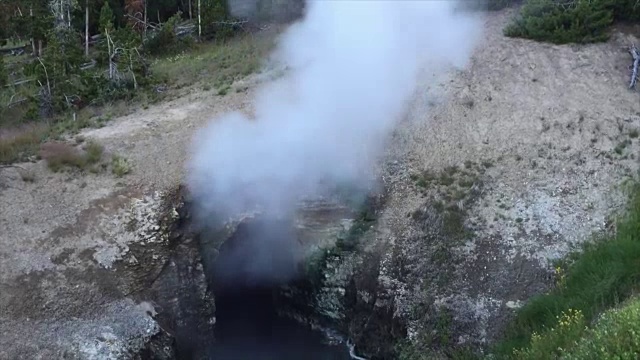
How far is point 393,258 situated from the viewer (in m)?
14.0

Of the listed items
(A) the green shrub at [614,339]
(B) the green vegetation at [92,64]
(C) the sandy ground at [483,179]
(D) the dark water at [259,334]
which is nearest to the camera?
(A) the green shrub at [614,339]

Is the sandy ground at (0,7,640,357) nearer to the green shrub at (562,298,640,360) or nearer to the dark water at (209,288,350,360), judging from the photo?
the dark water at (209,288,350,360)

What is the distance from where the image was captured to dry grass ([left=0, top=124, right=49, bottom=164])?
50.4 ft

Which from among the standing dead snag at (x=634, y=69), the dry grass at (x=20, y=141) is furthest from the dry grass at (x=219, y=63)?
the standing dead snag at (x=634, y=69)

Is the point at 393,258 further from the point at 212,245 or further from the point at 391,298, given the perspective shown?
the point at 212,245

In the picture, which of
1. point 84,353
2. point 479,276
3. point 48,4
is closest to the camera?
point 84,353

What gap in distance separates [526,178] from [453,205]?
157 cm

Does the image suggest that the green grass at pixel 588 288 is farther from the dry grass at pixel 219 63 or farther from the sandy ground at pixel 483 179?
the dry grass at pixel 219 63

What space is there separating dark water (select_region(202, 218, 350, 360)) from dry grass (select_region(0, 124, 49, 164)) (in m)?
4.38

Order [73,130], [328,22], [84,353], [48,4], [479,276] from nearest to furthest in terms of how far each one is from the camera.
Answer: [84,353], [479,276], [73,130], [328,22], [48,4]

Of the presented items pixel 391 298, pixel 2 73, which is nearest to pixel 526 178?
pixel 391 298

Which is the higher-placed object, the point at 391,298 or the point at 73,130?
the point at 73,130

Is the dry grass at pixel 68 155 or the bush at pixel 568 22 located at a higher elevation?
the bush at pixel 568 22

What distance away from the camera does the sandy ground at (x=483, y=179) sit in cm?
1296
